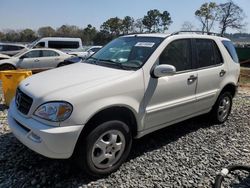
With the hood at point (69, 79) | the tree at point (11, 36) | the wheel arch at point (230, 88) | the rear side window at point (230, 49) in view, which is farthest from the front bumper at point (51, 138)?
the tree at point (11, 36)

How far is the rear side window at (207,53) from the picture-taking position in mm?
4609

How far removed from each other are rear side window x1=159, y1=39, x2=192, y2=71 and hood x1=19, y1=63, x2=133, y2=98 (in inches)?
28.9

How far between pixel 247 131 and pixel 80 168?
3.43 meters

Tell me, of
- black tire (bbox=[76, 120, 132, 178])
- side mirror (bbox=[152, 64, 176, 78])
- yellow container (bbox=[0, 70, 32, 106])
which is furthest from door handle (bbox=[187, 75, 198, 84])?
yellow container (bbox=[0, 70, 32, 106])

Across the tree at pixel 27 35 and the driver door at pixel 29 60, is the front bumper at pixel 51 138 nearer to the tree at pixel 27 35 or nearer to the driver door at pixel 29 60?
the driver door at pixel 29 60

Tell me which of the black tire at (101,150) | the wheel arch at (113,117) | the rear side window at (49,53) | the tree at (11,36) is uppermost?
the tree at (11,36)

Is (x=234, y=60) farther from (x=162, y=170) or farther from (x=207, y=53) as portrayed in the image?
(x=162, y=170)

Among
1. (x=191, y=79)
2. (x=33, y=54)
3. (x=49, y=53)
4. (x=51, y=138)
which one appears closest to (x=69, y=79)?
(x=51, y=138)

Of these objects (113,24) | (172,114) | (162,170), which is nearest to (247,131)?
(172,114)

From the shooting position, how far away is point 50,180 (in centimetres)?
330

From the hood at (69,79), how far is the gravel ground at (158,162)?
100cm

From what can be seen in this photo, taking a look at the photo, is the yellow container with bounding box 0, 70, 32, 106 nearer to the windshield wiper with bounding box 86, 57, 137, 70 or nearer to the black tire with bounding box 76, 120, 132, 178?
the windshield wiper with bounding box 86, 57, 137, 70

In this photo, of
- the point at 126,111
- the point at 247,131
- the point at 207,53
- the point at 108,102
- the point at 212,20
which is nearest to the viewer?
the point at 108,102

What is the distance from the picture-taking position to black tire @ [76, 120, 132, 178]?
314cm
